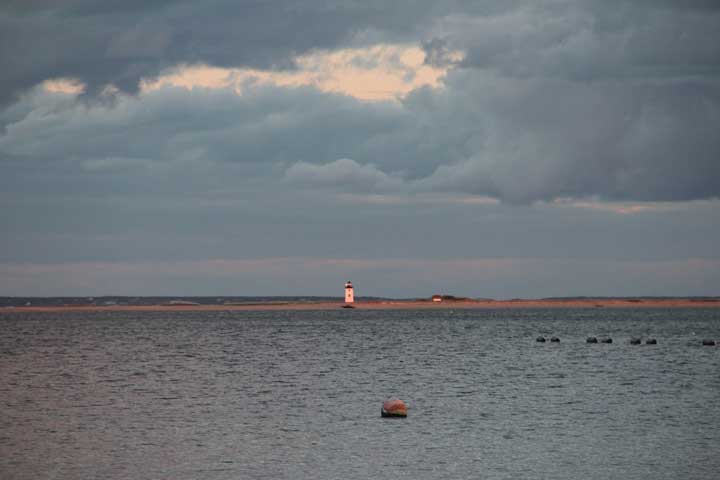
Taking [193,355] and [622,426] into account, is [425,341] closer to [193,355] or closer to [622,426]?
[193,355]

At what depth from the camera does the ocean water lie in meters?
34.4

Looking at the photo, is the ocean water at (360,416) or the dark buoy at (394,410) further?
the dark buoy at (394,410)

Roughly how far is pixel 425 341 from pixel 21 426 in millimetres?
78745

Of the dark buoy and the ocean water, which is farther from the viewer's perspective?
the dark buoy

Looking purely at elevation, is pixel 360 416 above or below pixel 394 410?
below

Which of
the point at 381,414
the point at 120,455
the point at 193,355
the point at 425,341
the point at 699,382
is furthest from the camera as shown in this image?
the point at 425,341

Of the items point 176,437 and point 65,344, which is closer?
point 176,437

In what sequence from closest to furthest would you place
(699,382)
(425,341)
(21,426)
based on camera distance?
(21,426) → (699,382) → (425,341)

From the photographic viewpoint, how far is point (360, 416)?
47.4 meters

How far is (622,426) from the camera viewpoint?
141ft

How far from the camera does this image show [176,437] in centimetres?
4091

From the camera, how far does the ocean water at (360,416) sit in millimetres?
34438

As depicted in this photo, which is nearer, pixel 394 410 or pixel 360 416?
pixel 394 410

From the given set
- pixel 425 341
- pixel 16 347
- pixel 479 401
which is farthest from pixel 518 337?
pixel 479 401
